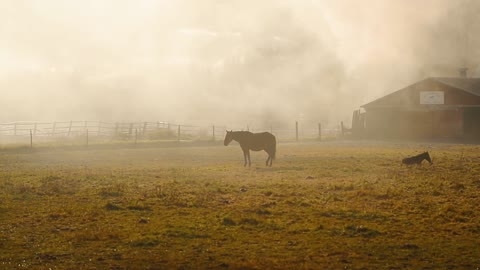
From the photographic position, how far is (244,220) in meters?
14.1

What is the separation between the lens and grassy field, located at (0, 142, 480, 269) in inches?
426

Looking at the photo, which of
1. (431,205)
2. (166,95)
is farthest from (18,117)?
(431,205)

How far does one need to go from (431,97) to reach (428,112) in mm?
1592

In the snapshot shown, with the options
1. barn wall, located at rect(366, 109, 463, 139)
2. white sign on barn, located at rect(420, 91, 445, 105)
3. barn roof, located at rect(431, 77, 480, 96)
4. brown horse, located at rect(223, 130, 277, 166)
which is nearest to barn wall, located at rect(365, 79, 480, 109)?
white sign on barn, located at rect(420, 91, 445, 105)

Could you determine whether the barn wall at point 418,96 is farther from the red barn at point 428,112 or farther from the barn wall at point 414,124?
A: the barn wall at point 414,124

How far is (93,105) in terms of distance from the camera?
360 feet

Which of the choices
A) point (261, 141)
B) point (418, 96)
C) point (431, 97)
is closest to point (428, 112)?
point (431, 97)

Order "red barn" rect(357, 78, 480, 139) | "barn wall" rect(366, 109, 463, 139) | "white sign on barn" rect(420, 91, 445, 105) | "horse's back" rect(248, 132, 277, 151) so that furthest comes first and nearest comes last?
"white sign on barn" rect(420, 91, 445, 105), "barn wall" rect(366, 109, 463, 139), "red barn" rect(357, 78, 480, 139), "horse's back" rect(248, 132, 277, 151)

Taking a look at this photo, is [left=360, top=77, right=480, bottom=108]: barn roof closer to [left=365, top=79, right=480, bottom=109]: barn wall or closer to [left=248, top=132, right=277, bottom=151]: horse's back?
[left=365, top=79, right=480, bottom=109]: barn wall

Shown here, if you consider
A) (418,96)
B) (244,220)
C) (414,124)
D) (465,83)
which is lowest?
(244,220)

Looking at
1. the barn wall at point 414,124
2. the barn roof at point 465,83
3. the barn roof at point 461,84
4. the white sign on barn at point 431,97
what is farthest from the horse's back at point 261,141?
the white sign on barn at point 431,97

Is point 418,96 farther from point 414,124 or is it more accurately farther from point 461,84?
point 461,84

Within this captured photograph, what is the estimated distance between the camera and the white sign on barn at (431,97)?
60812mm

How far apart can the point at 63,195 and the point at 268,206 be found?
659 centimetres
